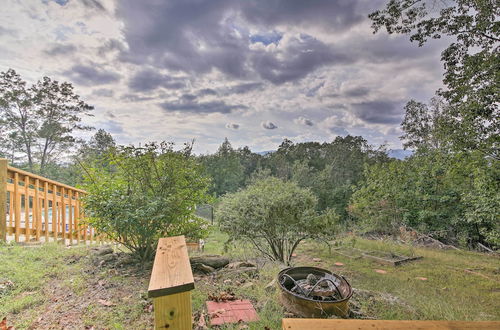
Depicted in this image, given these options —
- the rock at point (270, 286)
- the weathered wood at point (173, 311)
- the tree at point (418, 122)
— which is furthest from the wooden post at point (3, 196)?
the tree at point (418, 122)

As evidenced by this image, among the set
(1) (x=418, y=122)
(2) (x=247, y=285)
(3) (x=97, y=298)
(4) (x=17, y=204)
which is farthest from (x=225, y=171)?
(3) (x=97, y=298)

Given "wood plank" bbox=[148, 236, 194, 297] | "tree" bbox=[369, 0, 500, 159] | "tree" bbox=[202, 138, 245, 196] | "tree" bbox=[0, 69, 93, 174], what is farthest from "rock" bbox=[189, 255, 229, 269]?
"tree" bbox=[202, 138, 245, 196]

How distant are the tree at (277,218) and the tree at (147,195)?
0.64 meters

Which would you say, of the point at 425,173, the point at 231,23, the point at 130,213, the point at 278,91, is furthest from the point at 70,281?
the point at 425,173

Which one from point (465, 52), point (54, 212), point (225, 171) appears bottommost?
point (54, 212)

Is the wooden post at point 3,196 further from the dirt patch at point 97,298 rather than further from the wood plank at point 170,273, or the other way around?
the wood plank at point 170,273

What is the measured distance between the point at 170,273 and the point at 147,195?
242cm

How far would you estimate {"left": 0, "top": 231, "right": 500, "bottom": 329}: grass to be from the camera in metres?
2.03

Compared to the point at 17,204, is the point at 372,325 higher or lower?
lower

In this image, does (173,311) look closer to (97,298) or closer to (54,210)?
(97,298)

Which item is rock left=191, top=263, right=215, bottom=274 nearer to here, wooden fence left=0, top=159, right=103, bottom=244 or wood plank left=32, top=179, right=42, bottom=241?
wooden fence left=0, top=159, right=103, bottom=244

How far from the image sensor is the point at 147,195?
3.25 m

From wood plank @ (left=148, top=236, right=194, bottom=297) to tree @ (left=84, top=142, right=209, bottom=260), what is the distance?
1665 millimetres

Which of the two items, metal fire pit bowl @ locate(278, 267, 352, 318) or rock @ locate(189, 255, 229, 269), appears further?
rock @ locate(189, 255, 229, 269)
